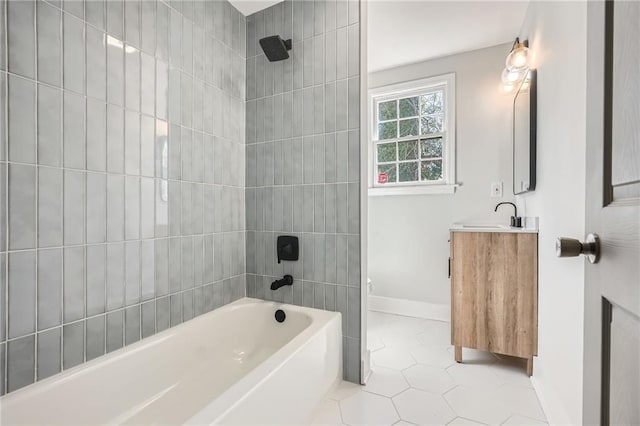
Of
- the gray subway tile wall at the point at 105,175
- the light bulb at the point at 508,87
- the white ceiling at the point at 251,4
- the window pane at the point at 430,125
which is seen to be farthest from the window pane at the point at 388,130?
the gray subway tile wall at the point at 105,175

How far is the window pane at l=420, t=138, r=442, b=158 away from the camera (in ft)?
9.20

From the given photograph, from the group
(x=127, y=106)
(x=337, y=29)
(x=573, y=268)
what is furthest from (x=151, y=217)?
(x=573, y=268)

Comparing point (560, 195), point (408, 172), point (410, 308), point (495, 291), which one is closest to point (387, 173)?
point (408, 172)

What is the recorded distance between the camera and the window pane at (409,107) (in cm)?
293

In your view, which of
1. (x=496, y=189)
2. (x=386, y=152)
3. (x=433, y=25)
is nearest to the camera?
(x=433, y=25)

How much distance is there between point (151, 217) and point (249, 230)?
2.36 ft

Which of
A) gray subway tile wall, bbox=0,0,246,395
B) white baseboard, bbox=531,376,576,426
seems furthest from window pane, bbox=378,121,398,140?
white baseboard, bbox=531,376,576,426

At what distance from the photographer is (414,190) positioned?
2805mm

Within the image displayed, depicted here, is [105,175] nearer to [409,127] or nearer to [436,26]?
[436,26]

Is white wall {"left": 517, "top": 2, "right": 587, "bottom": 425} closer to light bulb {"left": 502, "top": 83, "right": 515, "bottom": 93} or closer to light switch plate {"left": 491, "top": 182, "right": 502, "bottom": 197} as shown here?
light bulb {"left": 502, "top": 83, "right": 515, "bottom": 93}

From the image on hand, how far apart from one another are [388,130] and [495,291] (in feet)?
5.99

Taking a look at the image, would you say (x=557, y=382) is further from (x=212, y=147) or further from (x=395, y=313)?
(x=212, y=147)

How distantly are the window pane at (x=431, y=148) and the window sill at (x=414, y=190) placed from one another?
32 centimetres

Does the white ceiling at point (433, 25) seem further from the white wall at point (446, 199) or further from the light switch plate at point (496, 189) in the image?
the light switch plate at point (496, 189)
